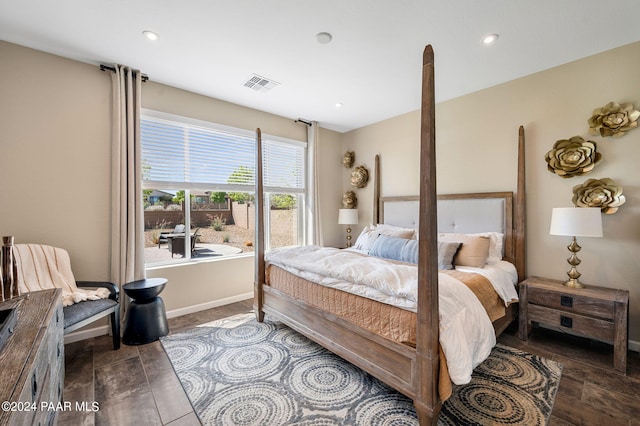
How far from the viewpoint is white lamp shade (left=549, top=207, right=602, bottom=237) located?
7.24ft

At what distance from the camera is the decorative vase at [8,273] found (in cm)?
168

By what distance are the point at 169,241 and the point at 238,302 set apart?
3.99ft

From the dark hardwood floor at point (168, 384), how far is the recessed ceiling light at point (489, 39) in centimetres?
273

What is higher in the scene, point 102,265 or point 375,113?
point 375,113

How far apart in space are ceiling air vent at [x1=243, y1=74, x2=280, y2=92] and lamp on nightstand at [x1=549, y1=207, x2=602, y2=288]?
3108 mm

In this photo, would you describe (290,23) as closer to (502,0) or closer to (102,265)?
(502,0)

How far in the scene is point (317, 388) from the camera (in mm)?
1948

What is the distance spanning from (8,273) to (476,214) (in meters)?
4.09

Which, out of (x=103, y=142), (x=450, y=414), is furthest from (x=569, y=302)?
(x=103, y=142)

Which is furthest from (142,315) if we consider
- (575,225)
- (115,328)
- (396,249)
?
(575,225)

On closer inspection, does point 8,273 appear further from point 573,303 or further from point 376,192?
point 573,303

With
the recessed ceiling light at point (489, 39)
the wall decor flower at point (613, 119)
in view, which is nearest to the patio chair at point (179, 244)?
the recessed ceiling light at point (489, 39)

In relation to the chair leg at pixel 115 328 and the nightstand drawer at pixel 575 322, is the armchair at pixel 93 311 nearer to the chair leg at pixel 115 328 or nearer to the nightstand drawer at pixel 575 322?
the chair leg at pixel 115 328

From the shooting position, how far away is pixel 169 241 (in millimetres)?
3326
